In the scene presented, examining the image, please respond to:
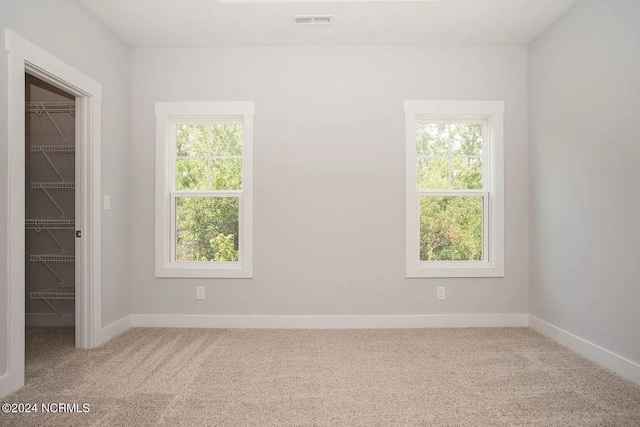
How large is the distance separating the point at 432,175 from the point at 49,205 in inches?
154

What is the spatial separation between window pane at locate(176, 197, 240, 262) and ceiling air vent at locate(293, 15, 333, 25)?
175cm

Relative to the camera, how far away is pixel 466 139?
163 inches

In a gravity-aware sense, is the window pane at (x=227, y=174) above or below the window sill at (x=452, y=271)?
above

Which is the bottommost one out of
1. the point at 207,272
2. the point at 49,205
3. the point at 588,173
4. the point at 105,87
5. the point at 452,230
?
the point at 207,272

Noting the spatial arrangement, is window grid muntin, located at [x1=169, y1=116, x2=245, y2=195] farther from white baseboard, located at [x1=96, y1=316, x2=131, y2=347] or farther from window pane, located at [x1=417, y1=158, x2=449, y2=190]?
window pane, located at [x1=417, y1=158, x2=449, y2=190]

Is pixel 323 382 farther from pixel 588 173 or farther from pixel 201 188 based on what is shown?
pixel 588 173

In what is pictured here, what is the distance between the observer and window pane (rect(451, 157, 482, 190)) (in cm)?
412

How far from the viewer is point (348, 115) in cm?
402

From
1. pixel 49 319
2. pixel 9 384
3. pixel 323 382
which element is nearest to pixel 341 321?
pixel 323 382

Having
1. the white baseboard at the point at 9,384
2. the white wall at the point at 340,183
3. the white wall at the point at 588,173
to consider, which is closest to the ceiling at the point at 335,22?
the white wall at the point at 340,183

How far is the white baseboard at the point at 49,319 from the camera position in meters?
4.08

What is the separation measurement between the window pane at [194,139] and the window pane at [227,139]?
0.29ft

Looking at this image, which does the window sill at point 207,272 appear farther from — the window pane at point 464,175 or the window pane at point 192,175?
the window pane at point 464,175

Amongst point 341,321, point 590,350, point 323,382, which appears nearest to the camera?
point 323,382
